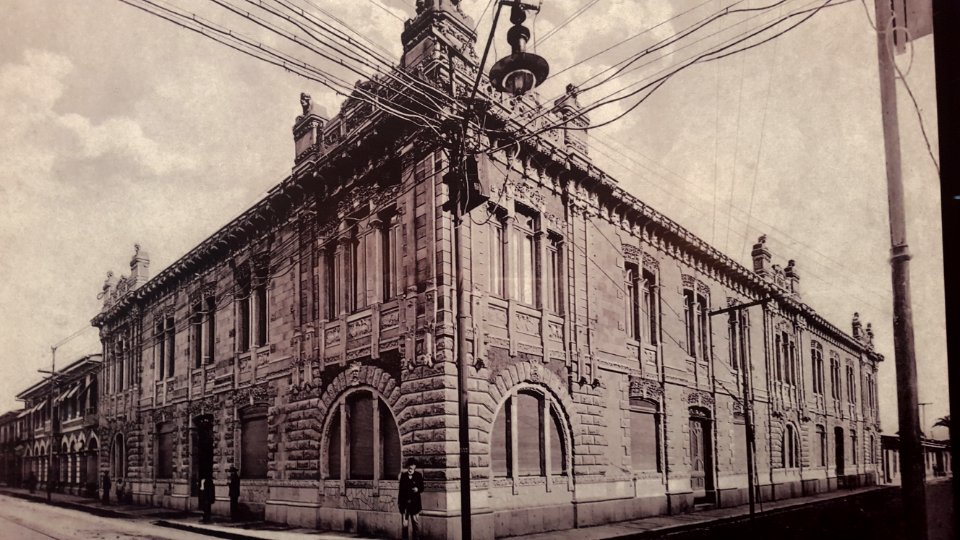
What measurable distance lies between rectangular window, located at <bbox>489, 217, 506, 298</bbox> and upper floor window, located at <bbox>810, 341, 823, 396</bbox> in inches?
271

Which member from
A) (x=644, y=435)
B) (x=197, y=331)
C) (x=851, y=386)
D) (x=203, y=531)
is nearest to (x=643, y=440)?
(x=644, y=435)

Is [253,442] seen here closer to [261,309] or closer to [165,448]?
[261,309]

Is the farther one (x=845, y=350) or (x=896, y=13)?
(x=845, y=350)

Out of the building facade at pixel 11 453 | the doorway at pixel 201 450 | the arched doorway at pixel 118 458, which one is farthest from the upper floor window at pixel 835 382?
the building facade at pixel 11 453

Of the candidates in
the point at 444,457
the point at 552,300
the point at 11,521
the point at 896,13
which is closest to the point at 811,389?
the point at 552,300

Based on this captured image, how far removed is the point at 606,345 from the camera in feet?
55.5

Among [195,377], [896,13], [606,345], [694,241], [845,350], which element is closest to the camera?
[896,13]

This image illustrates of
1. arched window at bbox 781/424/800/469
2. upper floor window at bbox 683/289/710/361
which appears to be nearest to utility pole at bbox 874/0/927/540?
arched window at bbox 781/424/800/469

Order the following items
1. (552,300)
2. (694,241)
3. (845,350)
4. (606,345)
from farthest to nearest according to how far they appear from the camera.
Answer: (694,241) < (606,345) < (552,300) < (845,350)

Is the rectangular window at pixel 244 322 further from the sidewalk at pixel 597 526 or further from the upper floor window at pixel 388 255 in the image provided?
the upper floor window at pixel 388 255

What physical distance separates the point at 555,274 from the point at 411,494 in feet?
20.7

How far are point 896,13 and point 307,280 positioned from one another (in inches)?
553

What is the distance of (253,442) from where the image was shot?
18.7 meters

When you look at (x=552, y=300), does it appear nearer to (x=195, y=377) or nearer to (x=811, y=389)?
(x=811, y=389)
